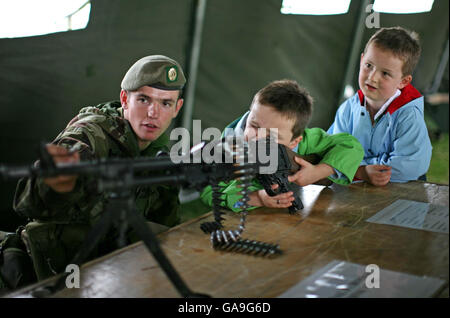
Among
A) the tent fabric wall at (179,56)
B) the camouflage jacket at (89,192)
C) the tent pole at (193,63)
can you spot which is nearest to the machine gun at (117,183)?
the camouflage jacket at (89,192)

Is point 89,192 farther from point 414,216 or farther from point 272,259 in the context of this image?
point 414,216

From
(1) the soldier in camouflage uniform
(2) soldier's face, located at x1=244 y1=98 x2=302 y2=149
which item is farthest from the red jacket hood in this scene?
(1) the soldier in camouflage uniform

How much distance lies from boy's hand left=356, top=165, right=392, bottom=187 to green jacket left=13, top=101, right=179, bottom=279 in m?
0.96

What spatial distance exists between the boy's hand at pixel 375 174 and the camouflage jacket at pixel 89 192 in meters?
0.90

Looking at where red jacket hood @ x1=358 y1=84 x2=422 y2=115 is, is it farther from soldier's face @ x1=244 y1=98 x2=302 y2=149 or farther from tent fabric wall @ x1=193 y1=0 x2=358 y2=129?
tent fabric wall @ x1=193 y1=0 x2=358 y2=129

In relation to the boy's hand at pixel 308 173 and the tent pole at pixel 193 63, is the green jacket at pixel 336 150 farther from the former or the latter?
the tent pole at pixel 193 63

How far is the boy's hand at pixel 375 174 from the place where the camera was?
7.88 feet

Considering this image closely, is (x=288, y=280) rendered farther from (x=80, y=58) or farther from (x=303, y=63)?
(x=303, y=63)

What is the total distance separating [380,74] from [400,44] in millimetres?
173

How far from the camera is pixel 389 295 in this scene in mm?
1266

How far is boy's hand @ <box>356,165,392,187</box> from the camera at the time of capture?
240cm

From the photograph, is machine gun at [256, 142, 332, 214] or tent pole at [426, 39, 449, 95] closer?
machine gun at [256, 142, 332, 214]

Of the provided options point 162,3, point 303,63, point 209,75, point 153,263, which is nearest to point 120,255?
point 153,263

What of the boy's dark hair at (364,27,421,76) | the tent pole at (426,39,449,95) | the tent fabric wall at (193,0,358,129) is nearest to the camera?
the boy's dark hair at (364,27,421,76)
